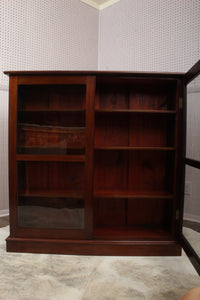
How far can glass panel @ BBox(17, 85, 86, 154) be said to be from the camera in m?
1.85

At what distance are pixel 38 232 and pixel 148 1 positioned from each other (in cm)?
285

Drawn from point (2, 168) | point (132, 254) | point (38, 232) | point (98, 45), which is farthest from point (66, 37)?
point (132, 254)

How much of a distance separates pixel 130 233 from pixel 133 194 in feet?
1.20

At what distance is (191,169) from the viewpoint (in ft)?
5.36

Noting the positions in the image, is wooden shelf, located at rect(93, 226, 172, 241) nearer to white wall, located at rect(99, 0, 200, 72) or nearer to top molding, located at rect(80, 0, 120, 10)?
white wall, located at rect(99, 0, 200, 72)

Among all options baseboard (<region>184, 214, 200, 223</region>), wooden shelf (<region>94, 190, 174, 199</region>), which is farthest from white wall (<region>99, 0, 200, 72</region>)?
baseboard (<region>184, 214, 200, 223</region>)

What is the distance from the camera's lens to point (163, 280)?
153 centimetres

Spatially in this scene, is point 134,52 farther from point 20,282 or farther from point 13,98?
point 20,282

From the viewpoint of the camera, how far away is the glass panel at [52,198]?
6.16 ft

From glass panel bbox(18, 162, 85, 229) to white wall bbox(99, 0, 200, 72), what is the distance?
1673 millimetres

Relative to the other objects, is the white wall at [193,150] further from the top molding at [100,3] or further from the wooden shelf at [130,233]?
the top molding at [100,3]

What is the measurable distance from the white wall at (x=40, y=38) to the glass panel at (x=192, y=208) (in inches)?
78.6

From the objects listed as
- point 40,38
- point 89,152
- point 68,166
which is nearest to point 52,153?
point 68,166

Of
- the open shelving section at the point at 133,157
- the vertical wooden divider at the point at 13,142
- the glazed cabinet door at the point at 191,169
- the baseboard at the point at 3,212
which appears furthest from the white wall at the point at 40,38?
the glazed cabinet door at the point at 191,169
